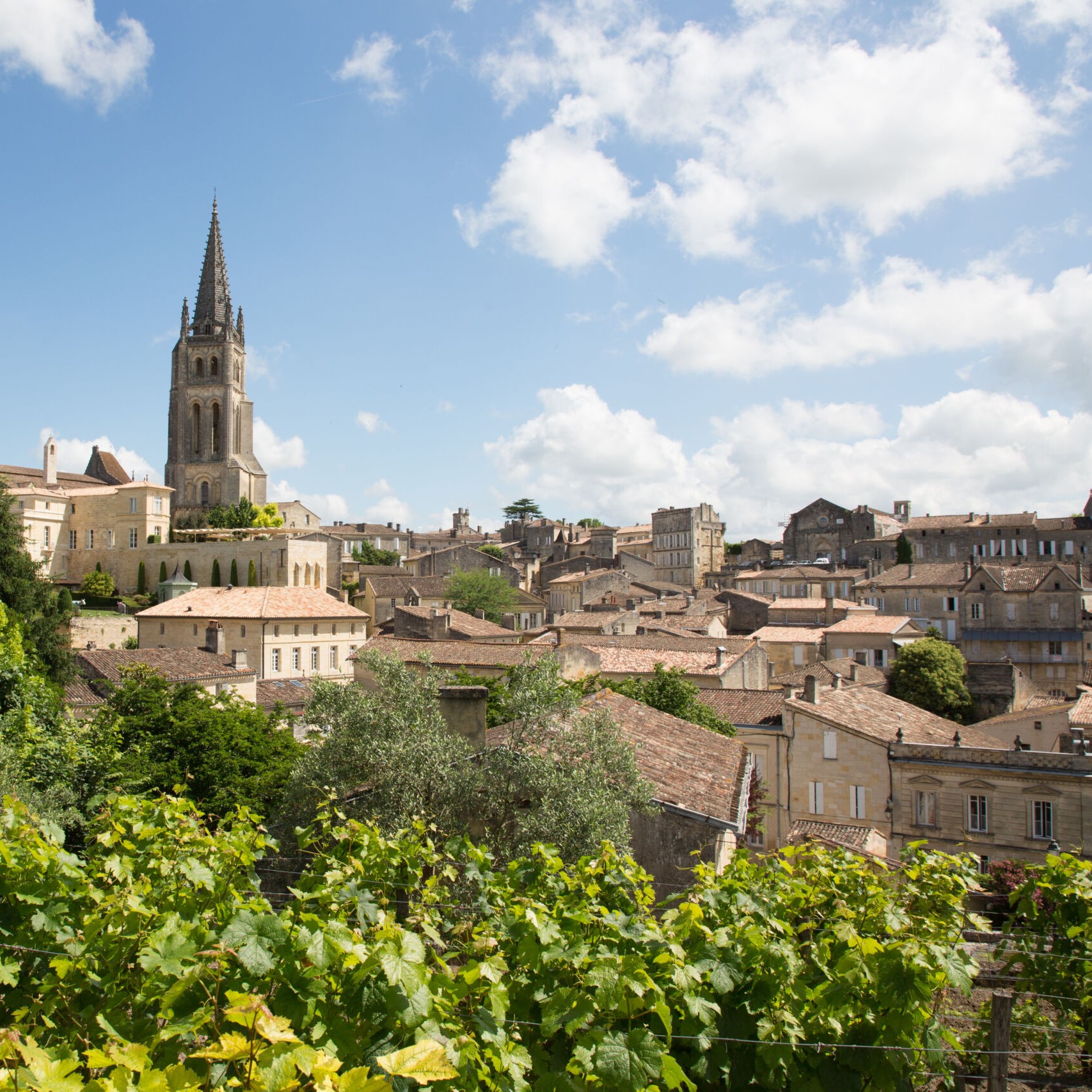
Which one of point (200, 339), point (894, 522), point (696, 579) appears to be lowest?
point (696, 579)

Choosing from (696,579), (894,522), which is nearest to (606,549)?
(696,579)

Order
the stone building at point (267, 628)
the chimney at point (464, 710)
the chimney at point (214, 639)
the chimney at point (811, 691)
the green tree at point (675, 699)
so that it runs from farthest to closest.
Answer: the stone building at point (267, 628) → the chimney at point (214, 639) → the chimney at point (811, 691) → the green tree at point (675, 699) → the chimney at point (464, 710)

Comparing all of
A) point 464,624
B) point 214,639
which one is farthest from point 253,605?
point 464,624

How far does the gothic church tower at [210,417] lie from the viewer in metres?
91.8

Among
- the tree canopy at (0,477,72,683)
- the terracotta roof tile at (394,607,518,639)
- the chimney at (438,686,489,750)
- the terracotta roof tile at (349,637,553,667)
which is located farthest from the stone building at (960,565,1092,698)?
the tree canopy at (0,477,72,683)

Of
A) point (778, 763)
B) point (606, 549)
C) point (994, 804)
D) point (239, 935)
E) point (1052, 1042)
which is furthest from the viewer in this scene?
point (606, 549)

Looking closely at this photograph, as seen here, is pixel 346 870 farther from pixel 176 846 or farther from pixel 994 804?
pixel 994 804

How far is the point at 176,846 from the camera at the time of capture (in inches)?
261

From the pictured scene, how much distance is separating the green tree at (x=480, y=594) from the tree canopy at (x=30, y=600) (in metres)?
35.2

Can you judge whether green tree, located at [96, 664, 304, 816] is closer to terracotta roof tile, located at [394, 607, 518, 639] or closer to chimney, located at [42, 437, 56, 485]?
A: terracotta roof tile, located at [394, 607, 518, 639]

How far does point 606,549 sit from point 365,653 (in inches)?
3437

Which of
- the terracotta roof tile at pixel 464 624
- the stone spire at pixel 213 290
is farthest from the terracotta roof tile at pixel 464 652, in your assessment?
the stone spire at pixel 213 290

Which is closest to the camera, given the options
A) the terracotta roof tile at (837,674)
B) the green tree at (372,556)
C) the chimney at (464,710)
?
the chimney at (464,710)

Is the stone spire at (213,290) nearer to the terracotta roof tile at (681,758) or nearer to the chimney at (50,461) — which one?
the chimney at (50,461)
